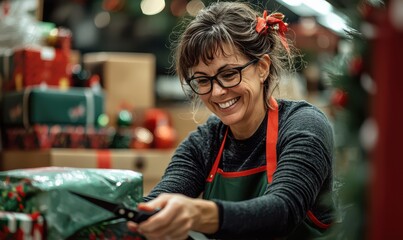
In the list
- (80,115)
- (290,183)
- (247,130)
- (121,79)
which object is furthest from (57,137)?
(290,183)

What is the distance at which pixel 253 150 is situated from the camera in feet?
7.31

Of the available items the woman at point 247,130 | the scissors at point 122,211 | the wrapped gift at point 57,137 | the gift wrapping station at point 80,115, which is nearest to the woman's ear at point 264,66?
the woman at point 247,130

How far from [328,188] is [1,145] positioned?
10.0 feet

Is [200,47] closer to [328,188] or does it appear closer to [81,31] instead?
[328,188]

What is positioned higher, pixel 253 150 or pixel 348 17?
pixel 348 17

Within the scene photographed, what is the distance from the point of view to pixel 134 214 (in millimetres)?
1534

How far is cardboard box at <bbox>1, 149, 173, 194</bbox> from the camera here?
4129 millimetres

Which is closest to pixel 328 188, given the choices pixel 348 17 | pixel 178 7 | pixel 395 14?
pixel 348 17

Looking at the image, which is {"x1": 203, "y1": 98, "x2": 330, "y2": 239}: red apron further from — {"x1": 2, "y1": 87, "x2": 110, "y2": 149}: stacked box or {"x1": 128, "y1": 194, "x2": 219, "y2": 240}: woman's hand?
{"x1": 2, "y1": 87, "x2": 110, "y2": 149}: stacked box

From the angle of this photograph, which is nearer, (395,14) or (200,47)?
(395,14)

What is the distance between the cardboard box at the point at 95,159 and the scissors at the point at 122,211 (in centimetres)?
259

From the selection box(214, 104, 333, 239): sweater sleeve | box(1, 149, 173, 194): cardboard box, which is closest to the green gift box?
box(1, 149, 173, 194): cardboard box

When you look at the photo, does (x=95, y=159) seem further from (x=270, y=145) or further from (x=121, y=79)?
(x=270, y=145)

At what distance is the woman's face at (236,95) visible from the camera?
211cm
